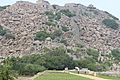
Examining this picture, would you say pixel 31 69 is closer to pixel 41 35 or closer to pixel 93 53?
pixel 93 53

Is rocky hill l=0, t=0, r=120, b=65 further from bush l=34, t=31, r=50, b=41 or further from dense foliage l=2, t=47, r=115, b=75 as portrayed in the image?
dense foliage l=2, t=47, r=115, b=75

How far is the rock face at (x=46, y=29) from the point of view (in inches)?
3804

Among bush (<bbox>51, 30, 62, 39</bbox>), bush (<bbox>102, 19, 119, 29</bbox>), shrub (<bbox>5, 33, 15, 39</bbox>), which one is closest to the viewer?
shrub (<bbox>5, 33, 15, 39</bbox>)

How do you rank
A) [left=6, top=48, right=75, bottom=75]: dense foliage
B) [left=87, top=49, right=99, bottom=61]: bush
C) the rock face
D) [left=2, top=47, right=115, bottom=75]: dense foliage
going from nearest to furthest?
[left=6, top=48, right=75, bottom=75]: dense foliage < [left=2, top=47, right=115, bottom=75]: dense foliage < [left=87, top=49, right=99, bottom=61]: bush < the rock face

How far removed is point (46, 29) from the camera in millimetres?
105875

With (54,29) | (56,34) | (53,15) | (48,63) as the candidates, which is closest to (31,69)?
(48,63)

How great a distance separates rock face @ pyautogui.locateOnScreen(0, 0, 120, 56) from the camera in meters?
96.6

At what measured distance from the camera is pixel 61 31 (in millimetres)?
105250

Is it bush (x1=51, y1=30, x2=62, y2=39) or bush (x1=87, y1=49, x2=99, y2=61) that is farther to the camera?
bush (x1=51, y1=30, x2=62, y2=39)

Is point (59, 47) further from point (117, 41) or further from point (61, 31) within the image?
point (117, 41)

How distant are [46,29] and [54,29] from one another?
179cm

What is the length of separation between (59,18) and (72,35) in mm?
7969

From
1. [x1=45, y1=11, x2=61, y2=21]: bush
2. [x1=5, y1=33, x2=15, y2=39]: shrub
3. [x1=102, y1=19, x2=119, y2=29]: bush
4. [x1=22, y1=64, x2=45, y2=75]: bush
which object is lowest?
[x1=22, y1=64, x2=45, y2=75]: bush

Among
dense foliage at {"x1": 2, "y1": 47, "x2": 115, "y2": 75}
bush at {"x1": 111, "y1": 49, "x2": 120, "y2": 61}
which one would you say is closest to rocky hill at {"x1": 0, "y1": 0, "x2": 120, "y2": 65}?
bush at {"x1": 111, "y1": 49, "x2": 120, "y2": 61}
